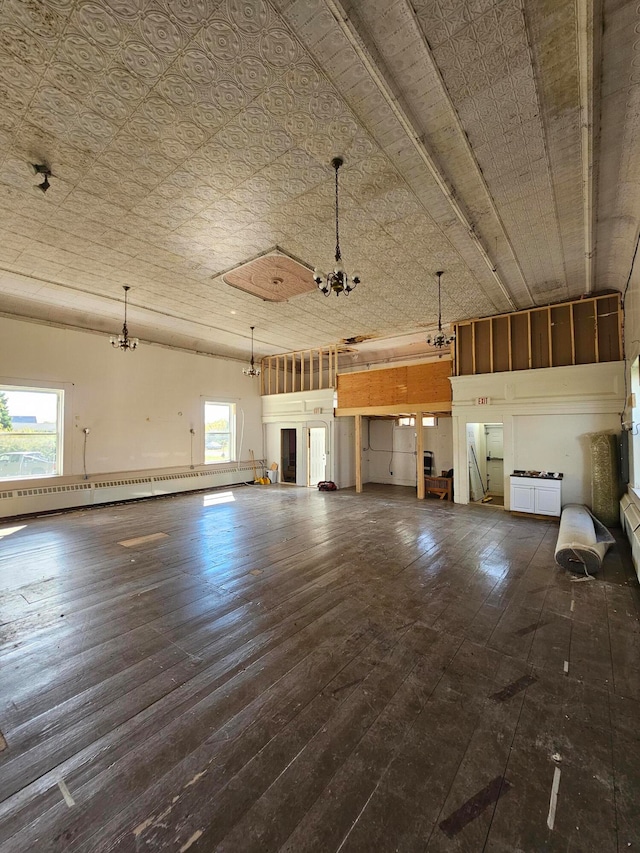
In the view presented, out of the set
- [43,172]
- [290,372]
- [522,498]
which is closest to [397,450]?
[290,372]

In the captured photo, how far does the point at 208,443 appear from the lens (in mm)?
9977

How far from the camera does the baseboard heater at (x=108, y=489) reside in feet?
21.4

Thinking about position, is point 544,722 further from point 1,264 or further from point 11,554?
point 1,264

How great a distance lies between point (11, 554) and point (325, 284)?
5.18 meters

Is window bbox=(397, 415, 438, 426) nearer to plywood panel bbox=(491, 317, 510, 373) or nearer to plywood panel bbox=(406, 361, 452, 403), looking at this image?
plywood panel bbox=(406, 361, 452, 403)

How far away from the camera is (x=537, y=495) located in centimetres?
616

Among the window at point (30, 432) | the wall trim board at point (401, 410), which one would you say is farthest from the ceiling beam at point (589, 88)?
the window at point (30, 432)

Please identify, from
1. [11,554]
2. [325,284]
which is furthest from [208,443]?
[325,284]

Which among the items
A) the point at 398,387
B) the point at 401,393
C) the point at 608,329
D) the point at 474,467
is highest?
the point at 608,329

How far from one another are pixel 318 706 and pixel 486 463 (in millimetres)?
8124

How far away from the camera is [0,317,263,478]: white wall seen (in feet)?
22.2

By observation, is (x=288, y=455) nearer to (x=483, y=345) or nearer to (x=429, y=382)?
(x=429, y=382)

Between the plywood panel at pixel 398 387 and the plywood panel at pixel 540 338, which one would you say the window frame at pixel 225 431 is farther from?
the plywood panel at pixel 540 338

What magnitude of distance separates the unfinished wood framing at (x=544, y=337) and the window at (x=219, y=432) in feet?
21.5
